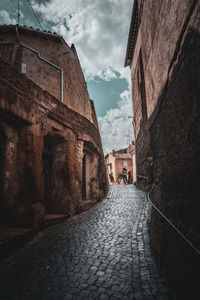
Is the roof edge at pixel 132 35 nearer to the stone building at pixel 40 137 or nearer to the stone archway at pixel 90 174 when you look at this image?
the stone building at pixel 40 137

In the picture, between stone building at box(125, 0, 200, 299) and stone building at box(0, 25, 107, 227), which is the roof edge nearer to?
stone building at box(0, 25, 107, 227)

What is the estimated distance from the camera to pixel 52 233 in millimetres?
4387

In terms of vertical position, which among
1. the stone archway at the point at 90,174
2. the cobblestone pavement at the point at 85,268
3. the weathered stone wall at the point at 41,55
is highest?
the weathered stone wall at the point at 41,55

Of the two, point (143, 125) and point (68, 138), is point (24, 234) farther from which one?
point (143, 125)

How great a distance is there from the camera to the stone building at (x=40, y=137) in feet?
14.8

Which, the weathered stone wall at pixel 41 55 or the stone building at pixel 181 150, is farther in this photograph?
the weathered stone wall at pixel 41 55

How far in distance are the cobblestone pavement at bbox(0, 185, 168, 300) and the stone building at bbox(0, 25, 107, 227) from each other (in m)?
1.43

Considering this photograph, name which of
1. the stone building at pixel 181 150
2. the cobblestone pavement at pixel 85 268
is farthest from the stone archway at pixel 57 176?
the stone building at pixel 181 150

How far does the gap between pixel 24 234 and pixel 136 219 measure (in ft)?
9.73

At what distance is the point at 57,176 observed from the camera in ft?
21.7

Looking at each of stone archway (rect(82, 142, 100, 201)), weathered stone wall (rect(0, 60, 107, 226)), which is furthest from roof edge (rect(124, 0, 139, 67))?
stone archway (rect(82, 142, 100, 201))

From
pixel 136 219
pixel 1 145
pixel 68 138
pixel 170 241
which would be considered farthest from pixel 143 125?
pixel 170 241

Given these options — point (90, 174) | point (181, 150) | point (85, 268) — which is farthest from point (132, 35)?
point (85, 268)

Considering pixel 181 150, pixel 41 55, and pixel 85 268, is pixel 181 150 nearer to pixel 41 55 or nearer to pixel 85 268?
pixel 85 268
